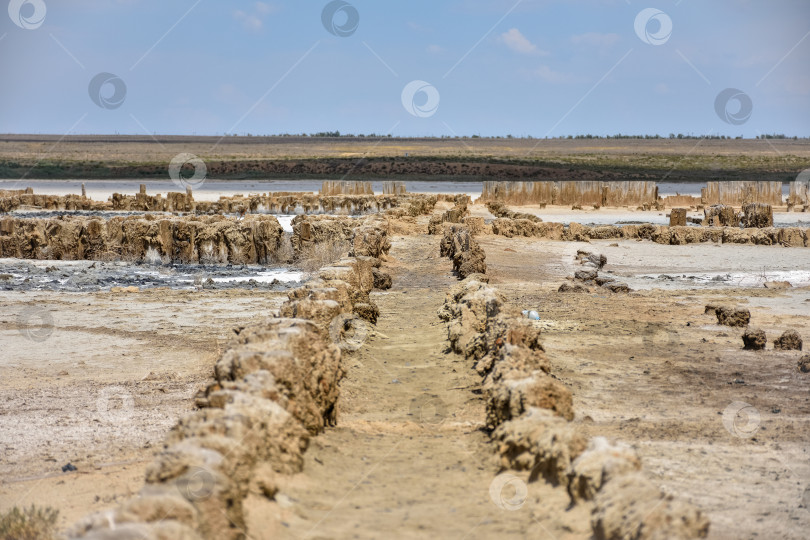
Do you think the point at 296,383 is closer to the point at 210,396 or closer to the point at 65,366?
the point at 210,396

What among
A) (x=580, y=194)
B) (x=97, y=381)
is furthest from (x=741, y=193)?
(x=97, y=381)

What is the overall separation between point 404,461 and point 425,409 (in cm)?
159

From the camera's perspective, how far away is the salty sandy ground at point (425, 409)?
5.10 metres

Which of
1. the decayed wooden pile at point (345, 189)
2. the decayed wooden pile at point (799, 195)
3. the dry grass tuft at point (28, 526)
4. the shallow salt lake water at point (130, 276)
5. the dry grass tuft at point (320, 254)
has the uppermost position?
the decayed wooden pile at point (345, 189)

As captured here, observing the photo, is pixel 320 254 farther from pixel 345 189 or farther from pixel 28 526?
pixel 345 189

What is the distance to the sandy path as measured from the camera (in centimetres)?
478

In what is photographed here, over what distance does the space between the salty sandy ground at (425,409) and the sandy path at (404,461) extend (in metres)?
0.02

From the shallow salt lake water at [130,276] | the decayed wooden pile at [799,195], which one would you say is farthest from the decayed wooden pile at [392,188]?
the shallow salt lake water at [130,276]

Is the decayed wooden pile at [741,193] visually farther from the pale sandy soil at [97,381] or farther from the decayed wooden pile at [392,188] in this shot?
the pale sandy soil at [97,381]

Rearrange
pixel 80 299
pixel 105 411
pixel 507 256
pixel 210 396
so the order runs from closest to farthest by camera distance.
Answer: pixel 210 396 < pixel 105 411 < pixel 80 299 < pixel 507 256

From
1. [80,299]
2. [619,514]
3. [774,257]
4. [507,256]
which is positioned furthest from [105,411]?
[774,257]

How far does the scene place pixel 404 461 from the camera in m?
6.03

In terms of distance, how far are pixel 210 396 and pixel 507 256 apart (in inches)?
→ 674

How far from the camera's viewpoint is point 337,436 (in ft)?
21.8
